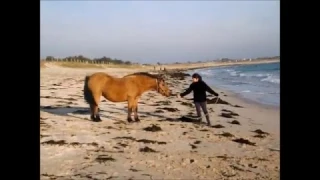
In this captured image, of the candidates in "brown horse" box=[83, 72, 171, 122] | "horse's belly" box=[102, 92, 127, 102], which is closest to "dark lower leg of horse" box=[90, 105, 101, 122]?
"brown horse" box=[83, 72, 171, 122]

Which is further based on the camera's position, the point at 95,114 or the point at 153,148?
the point at 95,114

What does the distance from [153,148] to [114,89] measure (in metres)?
3.42

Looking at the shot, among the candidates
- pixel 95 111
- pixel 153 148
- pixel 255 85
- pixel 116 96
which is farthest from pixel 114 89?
pixel 255 85

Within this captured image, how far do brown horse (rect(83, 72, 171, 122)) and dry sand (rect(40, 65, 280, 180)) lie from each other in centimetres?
53

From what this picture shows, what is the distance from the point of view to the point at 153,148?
6.85 metres

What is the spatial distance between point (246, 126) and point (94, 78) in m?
4.75

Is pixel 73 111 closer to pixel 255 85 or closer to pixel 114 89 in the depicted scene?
pixel 114 89

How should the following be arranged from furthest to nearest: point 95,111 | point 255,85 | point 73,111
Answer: point 255,85
point 73,111
point 95,111

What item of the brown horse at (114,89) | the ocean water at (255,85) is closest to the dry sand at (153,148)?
the brown horse at (114,89)

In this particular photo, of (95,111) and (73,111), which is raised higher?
(95,111)
